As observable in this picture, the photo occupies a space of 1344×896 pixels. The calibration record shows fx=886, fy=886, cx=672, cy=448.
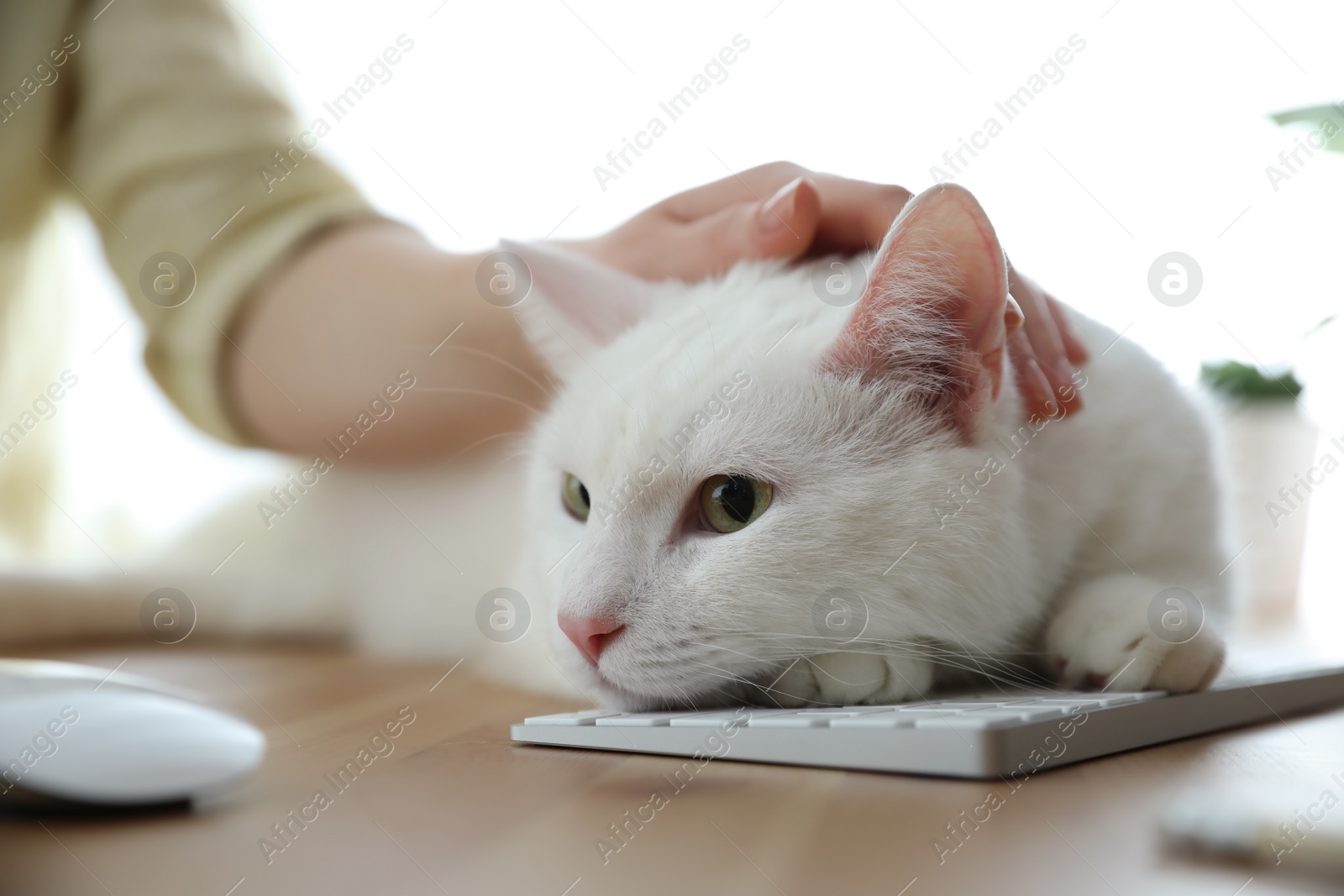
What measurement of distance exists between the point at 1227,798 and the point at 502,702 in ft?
2.58

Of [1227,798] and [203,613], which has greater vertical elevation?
[1227,798]

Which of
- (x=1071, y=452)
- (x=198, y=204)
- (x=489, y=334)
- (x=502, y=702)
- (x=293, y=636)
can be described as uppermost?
(x=198, y=204)

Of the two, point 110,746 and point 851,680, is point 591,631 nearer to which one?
point 851,680

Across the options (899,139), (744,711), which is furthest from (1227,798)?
(899,139)

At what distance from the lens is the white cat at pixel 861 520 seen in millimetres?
807

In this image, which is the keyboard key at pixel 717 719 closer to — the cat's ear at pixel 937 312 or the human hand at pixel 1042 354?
the cat's ear at pixel 937 312

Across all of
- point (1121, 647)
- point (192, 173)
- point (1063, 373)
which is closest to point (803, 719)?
point (1121, 647)

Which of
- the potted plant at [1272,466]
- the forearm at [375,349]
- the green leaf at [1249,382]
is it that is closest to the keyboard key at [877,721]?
the forearm at [375,349]

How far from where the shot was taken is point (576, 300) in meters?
1.22

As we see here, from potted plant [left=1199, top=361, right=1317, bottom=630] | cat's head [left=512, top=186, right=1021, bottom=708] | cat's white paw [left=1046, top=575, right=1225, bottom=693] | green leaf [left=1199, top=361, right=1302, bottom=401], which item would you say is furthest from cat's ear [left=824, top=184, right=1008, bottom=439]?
green leaf [left=1199, top=361, right=1302, bottom=401]

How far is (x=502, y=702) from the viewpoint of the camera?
109 centimetres

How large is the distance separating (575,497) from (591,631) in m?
0.30

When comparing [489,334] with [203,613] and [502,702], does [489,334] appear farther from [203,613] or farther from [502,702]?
[203,613]

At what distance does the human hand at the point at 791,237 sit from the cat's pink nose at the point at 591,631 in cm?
48
